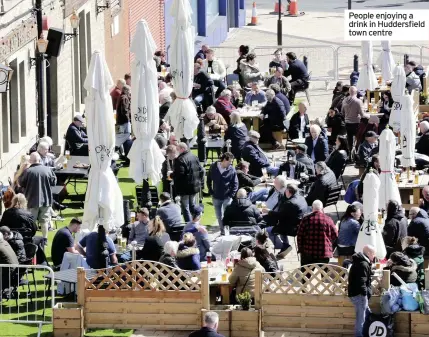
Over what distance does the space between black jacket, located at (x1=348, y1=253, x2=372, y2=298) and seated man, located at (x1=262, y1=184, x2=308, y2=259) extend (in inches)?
182

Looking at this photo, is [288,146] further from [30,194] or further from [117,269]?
[117,269]

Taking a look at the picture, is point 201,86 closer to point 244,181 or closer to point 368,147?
point 368,147

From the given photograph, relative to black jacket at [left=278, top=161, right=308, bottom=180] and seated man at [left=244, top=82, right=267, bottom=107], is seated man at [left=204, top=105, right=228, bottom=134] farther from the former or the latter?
black jacket at [left=278, top=161, right=308, bottom=180]

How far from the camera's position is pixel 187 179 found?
1207 inches

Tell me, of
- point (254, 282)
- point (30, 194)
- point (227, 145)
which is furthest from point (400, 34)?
point (254, 282)

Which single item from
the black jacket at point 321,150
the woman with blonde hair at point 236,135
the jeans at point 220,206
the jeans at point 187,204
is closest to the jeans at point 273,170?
the black jacket at point 321,150

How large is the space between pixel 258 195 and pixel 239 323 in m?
6.72

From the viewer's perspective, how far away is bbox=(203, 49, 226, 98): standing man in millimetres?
42562

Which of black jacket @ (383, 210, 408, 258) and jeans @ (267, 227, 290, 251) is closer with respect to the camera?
black jacket @ (383, 210, 408, 258)

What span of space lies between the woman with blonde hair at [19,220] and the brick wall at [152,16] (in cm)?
1835

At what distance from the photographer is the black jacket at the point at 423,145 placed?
1347 inches

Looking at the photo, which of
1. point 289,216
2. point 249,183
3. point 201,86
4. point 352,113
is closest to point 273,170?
point 249,183

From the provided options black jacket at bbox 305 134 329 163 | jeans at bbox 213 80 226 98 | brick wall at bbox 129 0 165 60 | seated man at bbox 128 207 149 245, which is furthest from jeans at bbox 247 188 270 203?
brick wall at bbox 129 0 165 60

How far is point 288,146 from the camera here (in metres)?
37.6
